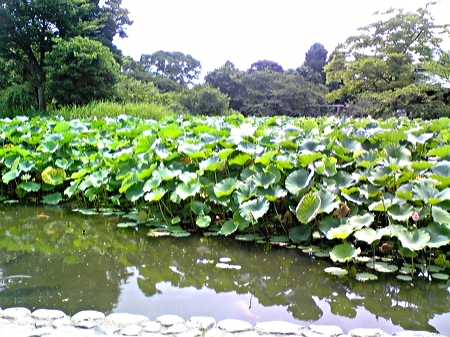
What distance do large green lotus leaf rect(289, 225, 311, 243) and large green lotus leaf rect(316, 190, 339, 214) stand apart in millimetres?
250

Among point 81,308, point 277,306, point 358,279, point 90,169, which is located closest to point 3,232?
point 90,169

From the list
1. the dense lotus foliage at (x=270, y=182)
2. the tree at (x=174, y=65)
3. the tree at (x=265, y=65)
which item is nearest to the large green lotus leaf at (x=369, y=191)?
the dense lotus foliage at (x=270, y=182)

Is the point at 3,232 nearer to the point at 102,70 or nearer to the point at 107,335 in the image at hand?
the point at 107,335

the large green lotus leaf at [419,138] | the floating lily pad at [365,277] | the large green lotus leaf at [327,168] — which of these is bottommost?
the floating lily pad at [365,277]

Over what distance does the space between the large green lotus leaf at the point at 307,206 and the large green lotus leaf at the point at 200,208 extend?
0.77m

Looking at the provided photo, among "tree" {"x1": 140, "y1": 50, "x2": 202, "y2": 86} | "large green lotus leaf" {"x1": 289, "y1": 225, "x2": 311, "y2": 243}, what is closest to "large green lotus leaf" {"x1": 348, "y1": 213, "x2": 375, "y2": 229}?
"large green lotus leaf" {"x1": 289, "y1": 225, "x2": 311, "y2": 243}

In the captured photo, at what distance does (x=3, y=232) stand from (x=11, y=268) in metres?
0.91

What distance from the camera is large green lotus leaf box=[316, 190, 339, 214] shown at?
2526 mm

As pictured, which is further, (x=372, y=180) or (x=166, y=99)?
(x=166, y=99)

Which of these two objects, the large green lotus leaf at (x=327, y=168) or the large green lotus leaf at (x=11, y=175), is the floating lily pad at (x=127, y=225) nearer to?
the large green lotus leaf at (x=11, y=175)

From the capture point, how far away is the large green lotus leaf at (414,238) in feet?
7.20

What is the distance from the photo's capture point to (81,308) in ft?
6.36

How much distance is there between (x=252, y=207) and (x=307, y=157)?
48cm

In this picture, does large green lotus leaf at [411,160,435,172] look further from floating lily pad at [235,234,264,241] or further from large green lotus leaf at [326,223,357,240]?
floating lily pad at [235,234,264,241]
